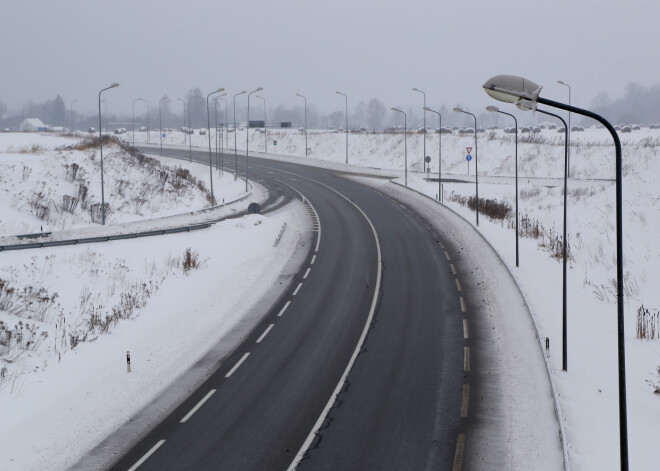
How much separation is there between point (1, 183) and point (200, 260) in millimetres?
23674

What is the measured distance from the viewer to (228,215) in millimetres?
46938

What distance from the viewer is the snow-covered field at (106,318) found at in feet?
53.9

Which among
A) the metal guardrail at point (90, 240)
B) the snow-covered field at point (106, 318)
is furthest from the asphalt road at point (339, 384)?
the metal guardrail at point (90, 240)

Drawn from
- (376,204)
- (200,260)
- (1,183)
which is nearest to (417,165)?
(376,204)

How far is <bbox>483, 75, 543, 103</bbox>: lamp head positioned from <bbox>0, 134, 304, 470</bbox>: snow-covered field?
11837 mm

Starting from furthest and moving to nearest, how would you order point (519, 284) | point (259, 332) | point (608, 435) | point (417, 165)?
point (417, 165)
point (519, 284)
point (259, 332)
point (608, 435)

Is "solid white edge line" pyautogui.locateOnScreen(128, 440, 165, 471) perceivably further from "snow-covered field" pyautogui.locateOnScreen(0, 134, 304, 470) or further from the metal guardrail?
the metal guardrail

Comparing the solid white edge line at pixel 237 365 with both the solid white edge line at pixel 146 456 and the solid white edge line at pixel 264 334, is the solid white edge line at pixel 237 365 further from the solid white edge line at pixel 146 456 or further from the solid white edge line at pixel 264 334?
the solid white edge line at pixel 146 456

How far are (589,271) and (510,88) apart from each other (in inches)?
999

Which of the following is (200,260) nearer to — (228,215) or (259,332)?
(259,332)

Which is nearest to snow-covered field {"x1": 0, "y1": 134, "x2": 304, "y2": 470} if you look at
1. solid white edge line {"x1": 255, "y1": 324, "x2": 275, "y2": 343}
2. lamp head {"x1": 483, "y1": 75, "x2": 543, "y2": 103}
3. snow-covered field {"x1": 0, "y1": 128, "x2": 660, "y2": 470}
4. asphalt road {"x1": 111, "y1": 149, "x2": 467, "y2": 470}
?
snow-covered field {"x1": 0, "y1": 128, "x2": 660, "y2": 470}

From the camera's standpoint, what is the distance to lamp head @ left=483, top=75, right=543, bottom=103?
9.41 metres

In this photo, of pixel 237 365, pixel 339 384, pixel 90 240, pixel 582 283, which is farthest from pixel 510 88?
pixel 90 240

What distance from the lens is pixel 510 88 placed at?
9492 mm
